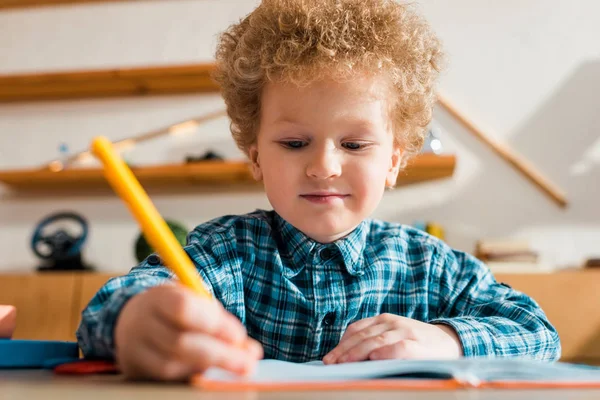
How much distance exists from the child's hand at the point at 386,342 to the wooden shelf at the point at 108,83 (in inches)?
75.7

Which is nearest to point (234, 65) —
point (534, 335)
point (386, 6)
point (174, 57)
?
point (386, 6)

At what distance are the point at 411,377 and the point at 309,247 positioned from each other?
44 cm

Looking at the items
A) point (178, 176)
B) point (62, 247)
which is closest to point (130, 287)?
point (178, 176)

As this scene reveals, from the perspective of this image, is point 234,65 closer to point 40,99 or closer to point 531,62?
point 531,62

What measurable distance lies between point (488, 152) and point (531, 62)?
15.6 inches

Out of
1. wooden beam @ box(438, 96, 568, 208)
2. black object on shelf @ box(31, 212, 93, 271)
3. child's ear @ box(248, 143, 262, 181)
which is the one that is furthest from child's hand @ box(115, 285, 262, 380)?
wooden beam @ box(438, 96, 568, 208)

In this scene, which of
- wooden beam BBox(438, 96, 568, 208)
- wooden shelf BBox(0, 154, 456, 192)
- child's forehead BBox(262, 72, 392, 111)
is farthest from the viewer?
wooden beam BBox(438, 96, 568, 208)

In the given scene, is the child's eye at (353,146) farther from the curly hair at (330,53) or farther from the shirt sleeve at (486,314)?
the shirt sleeve at (486,314)

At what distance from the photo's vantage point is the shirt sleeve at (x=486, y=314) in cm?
67

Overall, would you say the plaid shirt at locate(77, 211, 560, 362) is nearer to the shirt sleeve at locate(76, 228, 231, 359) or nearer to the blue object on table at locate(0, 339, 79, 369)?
the shirt sleeve at locate(76, 228, 231, 359)

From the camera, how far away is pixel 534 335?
72cm

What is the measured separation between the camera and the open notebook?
32 centimetres

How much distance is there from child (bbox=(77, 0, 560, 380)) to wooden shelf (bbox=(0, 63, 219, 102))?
4.98 feet

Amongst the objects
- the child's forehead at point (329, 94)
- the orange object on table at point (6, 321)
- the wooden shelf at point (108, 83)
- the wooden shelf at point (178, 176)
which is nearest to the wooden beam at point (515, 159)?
the wooden shelf at point (178, 176)
